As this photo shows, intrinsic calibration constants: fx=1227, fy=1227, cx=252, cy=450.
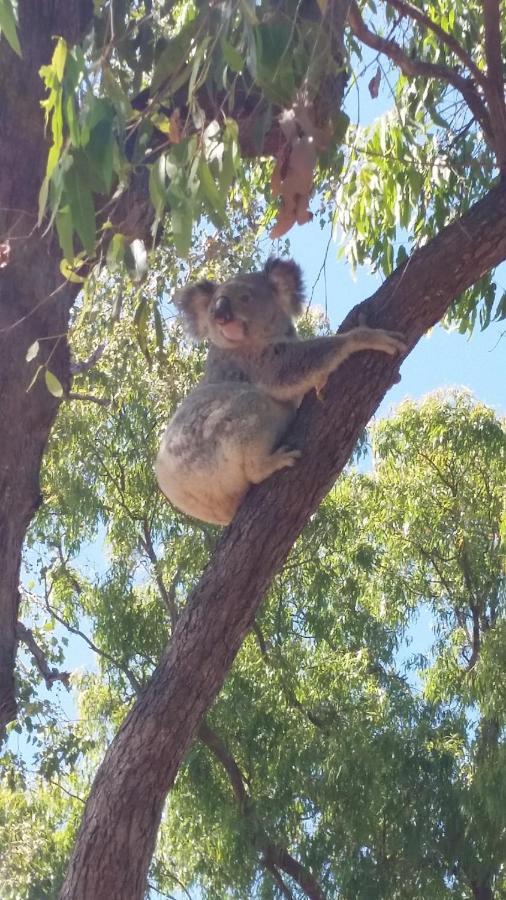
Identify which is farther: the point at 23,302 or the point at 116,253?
the point at 23,302

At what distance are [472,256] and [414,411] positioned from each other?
4.95 m

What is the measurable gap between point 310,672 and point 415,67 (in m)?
4.14

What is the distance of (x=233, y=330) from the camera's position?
3.91 m

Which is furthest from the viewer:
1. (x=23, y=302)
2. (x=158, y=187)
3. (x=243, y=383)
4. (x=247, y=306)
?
(x=247, y=306)

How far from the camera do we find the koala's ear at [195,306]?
4.11 meters

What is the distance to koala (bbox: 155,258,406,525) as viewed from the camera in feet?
10.8

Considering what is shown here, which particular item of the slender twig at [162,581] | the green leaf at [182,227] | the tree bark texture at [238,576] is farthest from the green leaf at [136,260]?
the slender twig at [162,581]

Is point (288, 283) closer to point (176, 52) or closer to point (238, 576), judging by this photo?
point (238, 576)

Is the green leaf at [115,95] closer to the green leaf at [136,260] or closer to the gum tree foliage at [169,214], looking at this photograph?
the gum tree foliage at [169,214]

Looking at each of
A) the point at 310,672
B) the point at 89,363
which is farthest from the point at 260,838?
the point at 89,363

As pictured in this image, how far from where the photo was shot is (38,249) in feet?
10.4

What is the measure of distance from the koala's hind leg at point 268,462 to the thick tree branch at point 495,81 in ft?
3.08

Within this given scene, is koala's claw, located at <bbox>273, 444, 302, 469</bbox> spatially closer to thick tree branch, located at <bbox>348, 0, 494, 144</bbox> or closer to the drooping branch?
thick tree branch, located at <bbox>348, 0, 494, 144</bbox>

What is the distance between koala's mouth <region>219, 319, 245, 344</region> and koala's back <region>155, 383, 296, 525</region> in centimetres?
19
